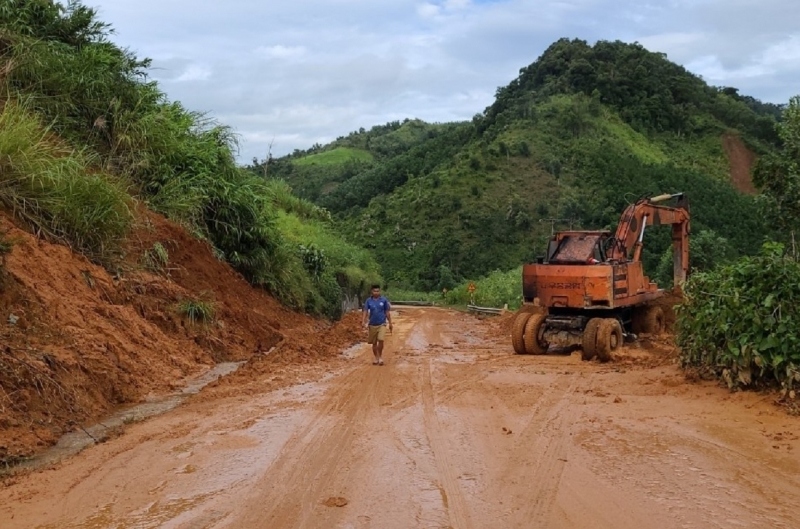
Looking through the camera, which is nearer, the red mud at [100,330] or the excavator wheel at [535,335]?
the red mud at [100,330]

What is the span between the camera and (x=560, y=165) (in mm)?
61844

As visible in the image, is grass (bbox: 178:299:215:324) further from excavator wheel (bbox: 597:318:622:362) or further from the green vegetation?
the green vegetation

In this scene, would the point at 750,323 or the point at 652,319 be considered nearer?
the point at 750,323

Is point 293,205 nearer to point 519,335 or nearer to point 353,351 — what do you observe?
point 353,351

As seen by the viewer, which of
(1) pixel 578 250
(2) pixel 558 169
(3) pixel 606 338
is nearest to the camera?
(3) pixel 606 338

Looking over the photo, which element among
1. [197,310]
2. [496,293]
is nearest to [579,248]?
[197,310]

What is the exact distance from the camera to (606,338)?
1478cm

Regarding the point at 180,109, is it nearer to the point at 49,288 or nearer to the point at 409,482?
the point at 49,288

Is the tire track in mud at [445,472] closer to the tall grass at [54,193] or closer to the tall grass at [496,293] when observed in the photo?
the tall grass at [54,193]

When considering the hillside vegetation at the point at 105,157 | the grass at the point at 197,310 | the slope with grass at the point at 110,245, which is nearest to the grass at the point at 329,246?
the slope with grass at the point at 110,245

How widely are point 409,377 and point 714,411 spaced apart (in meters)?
5.03

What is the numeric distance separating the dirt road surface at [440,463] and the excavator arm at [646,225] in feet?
16.9

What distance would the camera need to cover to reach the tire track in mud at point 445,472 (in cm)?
595

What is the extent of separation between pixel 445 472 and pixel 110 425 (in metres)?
4.34
